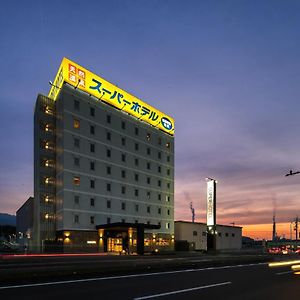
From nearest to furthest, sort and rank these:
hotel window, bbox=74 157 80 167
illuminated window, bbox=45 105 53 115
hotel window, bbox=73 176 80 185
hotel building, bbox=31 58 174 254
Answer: hotel building, bbox=31 58 174 254 → hotel window, bbox=73 176 80 185 → hotel window, bbox=74 157 80 167 → illuminated window, bbox=45 105 53 115

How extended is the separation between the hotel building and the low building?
329 inches

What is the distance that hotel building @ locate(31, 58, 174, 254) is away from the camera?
72.0 m

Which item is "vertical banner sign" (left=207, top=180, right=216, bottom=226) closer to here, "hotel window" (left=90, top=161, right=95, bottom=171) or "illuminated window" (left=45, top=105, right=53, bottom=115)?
"hotel window" (left=90, top=161, right=95, bottom=171)

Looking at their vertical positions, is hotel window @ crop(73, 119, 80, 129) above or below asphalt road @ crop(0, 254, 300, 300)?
above

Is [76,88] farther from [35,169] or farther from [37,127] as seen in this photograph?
[35,169]

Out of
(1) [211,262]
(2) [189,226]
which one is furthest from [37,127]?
(1) [211,262]

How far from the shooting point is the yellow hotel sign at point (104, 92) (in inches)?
2948

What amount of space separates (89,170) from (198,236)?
123 feet

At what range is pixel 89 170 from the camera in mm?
75812

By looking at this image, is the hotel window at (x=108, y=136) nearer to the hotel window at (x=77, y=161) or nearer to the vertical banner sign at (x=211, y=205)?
the hotel window at (x=77, y=161)

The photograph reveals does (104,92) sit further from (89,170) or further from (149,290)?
(149,290)

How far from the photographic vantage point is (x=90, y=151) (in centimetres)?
7650

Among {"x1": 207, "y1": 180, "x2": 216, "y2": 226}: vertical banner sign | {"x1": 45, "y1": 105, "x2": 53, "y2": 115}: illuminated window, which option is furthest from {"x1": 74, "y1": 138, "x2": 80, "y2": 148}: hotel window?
{"x1": 207, "y1": 180, "x2": 216, "y2": 226}: vertical banner sign

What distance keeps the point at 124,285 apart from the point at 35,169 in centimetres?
6433
